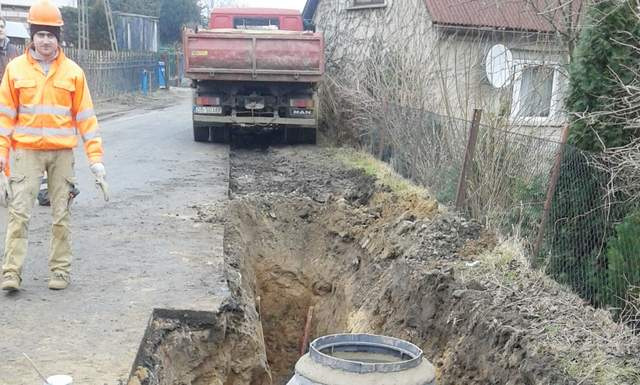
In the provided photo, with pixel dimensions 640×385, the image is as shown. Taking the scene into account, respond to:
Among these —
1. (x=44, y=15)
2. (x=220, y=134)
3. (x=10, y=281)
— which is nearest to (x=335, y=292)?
(x=10, y=281)

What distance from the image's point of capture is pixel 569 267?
254 inches

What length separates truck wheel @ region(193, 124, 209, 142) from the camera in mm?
16344

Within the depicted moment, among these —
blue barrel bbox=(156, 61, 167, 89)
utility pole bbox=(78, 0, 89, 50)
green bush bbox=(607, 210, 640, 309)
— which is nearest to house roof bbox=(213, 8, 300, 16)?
green bush bbox=(607, 210, 640, 309)

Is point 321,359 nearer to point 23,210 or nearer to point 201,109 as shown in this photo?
point 23,210

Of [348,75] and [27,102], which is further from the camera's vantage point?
[348,75]

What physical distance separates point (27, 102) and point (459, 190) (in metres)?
4.40

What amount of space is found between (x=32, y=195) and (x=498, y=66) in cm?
693

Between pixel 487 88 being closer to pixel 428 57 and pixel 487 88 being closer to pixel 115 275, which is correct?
pixel 428 57

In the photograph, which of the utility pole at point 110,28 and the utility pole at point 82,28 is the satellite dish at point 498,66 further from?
the utility pole at point 110,28

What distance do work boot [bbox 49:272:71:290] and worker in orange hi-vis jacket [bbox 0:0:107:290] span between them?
28 cm

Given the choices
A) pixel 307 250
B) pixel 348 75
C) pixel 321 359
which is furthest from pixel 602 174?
pixel 348 75

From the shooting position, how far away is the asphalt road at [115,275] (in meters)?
4.82

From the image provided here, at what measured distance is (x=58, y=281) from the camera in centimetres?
603

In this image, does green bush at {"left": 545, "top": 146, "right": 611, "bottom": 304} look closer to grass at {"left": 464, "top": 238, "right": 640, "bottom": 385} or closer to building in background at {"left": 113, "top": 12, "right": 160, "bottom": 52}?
grass at {"left": 464, "top": 238, "right": 640, "bottom": 385}
